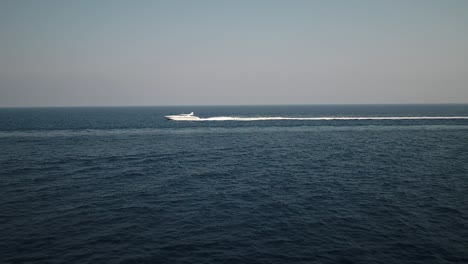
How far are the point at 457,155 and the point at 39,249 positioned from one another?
6815 centimetres

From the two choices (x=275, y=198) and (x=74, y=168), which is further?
(x=74, y=168)

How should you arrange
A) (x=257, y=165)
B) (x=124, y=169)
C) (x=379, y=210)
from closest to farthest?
(x=379, y=210) < (x=124, y=169) < (x=257, y=165)

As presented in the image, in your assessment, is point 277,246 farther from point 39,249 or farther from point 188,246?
point 39,249

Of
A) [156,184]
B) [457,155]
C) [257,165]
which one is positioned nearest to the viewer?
[156,184]

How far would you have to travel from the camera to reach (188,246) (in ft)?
70.1

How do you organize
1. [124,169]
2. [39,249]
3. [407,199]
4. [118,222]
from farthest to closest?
[124,169], [407,199], [118,222], [39,249]

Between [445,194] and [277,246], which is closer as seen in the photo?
[277,246]

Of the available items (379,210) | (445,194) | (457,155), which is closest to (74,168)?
(379,210)

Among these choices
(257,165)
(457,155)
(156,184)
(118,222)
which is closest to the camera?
(118,222)

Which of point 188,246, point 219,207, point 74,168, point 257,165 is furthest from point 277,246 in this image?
point 74,168

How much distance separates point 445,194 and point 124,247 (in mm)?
34339

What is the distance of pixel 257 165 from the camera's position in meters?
50.8

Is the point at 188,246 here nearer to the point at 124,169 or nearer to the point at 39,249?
the point at 39,249

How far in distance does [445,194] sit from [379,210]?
10796 millimetres
